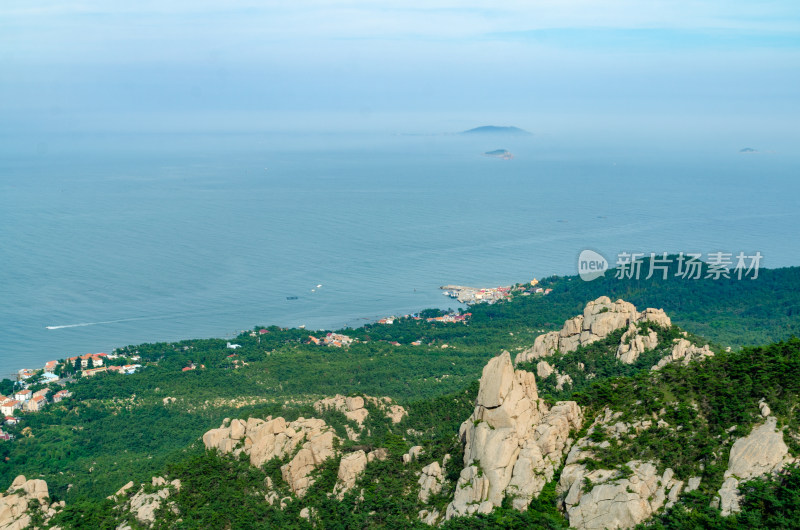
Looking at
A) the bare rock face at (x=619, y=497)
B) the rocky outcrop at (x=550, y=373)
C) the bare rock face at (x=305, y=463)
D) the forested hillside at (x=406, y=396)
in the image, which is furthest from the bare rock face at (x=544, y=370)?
the bare rock face at (x=619, y=497)

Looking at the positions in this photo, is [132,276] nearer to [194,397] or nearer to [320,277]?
[320,277]

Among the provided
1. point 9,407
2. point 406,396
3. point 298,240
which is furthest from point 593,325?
point 298,240

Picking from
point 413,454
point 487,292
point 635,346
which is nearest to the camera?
point 413,454

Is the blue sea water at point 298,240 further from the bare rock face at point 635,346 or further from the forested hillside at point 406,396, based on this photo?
the bare rock face at point 635,346

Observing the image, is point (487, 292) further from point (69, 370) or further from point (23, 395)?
point (23, 395)

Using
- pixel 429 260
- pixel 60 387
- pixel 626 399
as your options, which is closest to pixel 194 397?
pixel 60 387
